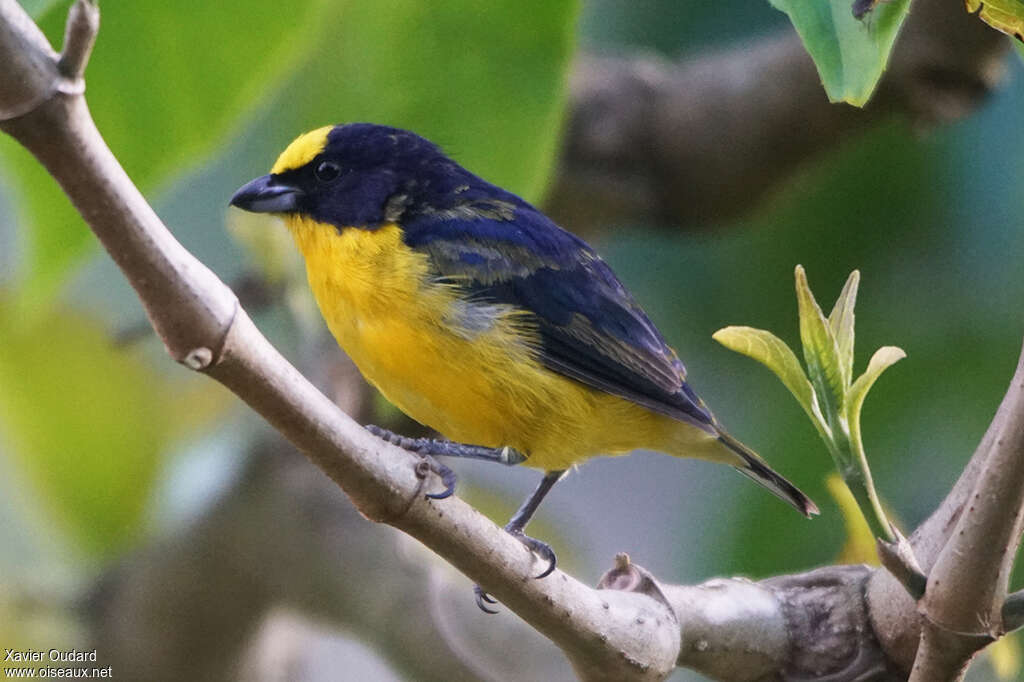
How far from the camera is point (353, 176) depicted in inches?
71.2

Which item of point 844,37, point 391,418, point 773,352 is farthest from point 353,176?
point 844,37

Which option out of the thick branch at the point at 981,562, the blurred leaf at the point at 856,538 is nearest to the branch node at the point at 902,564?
the thick branch at the point at 981,562

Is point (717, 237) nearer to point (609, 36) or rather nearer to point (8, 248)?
point (609, 36)

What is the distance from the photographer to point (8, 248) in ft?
7.90

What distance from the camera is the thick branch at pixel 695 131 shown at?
2.27 metres

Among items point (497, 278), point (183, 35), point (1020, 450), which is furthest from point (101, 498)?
point (1020, 450)

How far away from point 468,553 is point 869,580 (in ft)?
1.66

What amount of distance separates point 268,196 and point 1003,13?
3.60ft

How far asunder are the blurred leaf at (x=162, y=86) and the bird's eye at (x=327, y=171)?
0.60m

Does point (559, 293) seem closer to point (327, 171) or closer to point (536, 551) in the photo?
point (327, 171)

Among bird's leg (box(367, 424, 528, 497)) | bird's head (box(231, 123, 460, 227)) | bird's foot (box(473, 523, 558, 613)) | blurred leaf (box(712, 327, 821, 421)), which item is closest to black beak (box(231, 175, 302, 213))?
bird's head (box(231, 123, 460, 227))

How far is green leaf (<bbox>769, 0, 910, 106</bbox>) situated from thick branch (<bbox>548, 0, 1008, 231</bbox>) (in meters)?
1.34

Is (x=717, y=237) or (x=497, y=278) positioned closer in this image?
(x=497, y=278)

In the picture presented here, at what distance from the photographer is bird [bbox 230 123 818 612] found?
1.57m
